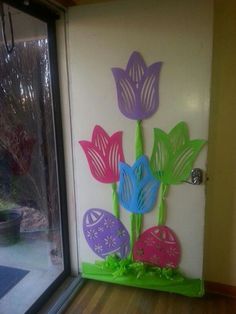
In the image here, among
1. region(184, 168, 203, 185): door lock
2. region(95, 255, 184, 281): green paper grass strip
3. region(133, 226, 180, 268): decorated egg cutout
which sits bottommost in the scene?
region(95, 255, 184, 281): green paper grass strip

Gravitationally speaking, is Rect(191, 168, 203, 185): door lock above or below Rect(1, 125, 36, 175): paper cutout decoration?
below

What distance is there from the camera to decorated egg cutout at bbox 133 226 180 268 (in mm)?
→ 1909

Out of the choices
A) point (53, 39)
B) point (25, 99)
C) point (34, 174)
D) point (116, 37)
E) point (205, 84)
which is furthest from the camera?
point (34, 174)

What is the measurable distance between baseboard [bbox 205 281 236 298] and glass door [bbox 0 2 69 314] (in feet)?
3.66

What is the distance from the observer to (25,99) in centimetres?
221

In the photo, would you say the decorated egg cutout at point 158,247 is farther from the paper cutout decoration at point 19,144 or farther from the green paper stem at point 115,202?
the paper cutout decoration at point 19,144

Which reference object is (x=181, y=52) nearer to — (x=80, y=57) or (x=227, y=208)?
(x=80, y=57)

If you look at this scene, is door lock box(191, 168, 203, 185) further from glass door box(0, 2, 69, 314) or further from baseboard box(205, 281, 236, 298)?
glass door box(0, 2, 69, 314)

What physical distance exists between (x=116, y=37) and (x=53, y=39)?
0.48 meters

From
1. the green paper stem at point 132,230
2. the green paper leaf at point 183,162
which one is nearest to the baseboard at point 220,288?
the green paper stem at point 132,230

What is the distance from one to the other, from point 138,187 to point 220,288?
98cm

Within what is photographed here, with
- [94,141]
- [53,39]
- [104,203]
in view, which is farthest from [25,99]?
[104,203]

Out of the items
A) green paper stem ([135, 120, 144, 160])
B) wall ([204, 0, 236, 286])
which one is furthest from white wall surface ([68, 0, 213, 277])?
wall ([204, 0, 236, 286])

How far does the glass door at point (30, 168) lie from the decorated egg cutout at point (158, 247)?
2.09 ft
